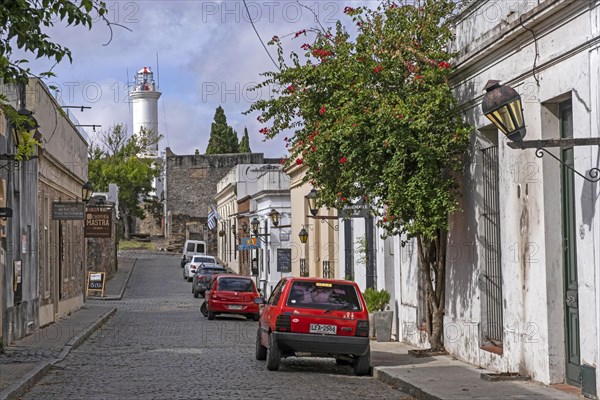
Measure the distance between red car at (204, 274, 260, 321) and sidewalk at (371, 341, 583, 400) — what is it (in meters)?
12.8

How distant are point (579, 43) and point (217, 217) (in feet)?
218

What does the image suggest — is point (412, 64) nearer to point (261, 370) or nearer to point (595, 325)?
point (261, 370)

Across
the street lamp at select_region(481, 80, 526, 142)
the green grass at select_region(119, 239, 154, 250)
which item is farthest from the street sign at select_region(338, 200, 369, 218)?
the green grass at select_region(119, 239, 154, 250)

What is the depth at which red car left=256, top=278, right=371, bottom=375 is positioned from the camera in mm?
16125

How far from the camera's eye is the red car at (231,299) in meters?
31.1

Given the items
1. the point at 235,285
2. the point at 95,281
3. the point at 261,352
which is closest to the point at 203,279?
the point at 95,281

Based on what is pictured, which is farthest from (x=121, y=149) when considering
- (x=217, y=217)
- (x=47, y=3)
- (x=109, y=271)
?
(x=47, y=3)

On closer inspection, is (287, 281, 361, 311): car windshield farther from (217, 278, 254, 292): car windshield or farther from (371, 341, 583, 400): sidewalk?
(217, 278, 254, 292): car windshield

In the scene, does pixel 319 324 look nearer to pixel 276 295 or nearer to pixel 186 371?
pixel 276 295

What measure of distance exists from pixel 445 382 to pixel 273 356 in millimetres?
3305

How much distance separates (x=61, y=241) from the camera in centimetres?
3178

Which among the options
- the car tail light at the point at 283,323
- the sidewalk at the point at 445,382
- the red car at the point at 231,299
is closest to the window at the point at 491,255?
the sidewalk at the point at 445,382

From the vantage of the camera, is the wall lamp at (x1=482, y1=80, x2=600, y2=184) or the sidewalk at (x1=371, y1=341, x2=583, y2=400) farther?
the sidewalk at (x1=371, y1=341, x2=583, y2=400)

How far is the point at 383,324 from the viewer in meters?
21.8
